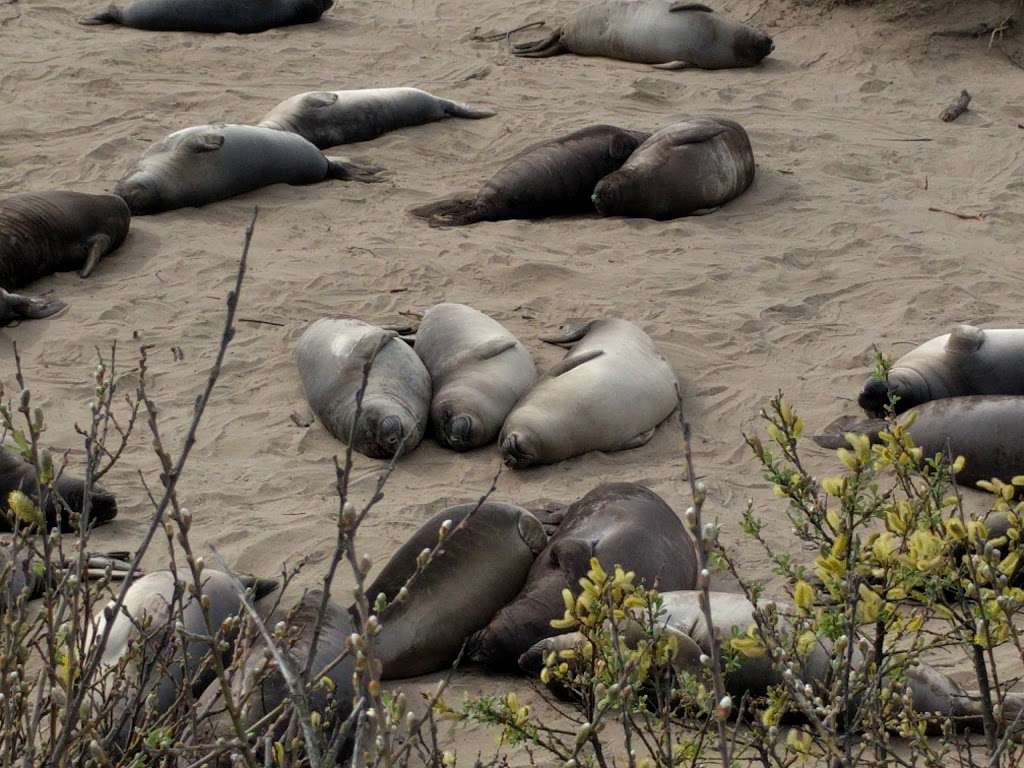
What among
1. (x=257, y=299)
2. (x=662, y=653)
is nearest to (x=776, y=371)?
(x=257, y=299)

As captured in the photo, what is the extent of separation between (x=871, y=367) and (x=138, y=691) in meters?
4.05

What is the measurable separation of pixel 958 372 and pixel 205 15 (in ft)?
23.0

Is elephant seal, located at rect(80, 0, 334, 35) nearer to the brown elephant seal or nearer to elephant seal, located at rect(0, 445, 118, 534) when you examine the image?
elephant seal, located at rect(0, 445, 118, 534)

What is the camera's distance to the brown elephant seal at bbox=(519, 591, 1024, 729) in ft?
10.9

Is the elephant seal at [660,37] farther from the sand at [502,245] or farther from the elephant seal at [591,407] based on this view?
the elephant seal at [591,407]

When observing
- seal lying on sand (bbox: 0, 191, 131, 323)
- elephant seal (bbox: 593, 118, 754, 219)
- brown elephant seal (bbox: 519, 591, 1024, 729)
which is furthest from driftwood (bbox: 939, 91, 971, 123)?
brown elephant seal (bbox: 519, 591, 1024, 729)

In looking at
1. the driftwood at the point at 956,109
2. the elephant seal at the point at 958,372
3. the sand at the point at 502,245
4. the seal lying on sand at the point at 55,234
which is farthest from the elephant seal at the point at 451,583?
the driftwood at the point at 956,109

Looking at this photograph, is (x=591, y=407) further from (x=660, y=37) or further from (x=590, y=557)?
(x=660, y=37)

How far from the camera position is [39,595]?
164 inches

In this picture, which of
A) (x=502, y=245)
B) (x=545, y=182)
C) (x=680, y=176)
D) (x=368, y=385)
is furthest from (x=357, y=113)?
(x=368, y=385)

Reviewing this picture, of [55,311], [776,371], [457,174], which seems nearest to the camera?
[776,371]

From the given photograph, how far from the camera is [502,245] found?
7.01 metres

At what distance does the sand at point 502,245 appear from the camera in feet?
16.7

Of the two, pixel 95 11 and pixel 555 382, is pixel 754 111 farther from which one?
pixel 95 11
